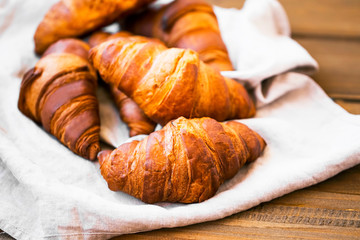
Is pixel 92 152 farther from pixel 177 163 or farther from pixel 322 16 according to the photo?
pixel 322 16

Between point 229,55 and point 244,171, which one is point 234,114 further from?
point 229,55

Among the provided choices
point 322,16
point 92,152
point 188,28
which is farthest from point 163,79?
point 322,16

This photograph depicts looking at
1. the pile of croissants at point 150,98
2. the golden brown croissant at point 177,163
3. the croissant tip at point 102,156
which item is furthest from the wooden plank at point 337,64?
the croissant tip at point 102,156

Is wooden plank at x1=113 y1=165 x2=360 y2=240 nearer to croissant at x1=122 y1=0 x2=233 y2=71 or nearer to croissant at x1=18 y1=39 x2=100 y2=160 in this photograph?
croissant at x1=18 y1=39 x2=100 y2=160

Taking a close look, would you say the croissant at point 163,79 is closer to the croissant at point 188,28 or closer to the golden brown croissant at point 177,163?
the golden brown croissant at point 177,163

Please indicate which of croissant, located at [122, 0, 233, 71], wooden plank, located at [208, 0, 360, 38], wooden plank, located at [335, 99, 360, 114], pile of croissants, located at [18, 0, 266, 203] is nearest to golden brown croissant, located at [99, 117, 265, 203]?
pile of croissants, located at [18, 0, 266, 203]

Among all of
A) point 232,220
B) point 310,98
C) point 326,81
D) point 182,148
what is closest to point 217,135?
point 182,148

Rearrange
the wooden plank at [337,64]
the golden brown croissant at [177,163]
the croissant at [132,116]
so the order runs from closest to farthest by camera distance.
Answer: the golden brown croissant at [177,163]
the croissant at [132,116]
the wooden plank at [337,64]
